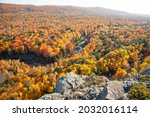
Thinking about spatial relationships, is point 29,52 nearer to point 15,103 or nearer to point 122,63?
point 122,63

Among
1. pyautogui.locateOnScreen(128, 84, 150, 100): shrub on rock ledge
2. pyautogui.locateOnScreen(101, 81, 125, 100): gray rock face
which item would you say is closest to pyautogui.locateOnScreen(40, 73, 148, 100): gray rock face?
pyautogui.locateOnScreen(101, 81, 125, 100): gray rock face

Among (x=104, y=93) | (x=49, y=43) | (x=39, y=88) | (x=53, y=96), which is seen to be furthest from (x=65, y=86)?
(x=49, y=43)

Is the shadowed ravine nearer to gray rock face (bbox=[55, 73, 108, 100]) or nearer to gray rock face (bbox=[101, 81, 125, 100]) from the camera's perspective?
gray rock face (bbox=[55, 73, 108, 100])

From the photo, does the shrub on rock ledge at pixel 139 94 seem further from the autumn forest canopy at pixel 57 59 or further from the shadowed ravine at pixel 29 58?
the shadowed ravine at pixel 29 58

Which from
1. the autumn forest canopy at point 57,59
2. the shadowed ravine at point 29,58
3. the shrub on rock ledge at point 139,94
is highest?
the shrub on rock ledge at point 139,94

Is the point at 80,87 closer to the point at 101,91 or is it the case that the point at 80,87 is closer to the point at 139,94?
the point at 101,91

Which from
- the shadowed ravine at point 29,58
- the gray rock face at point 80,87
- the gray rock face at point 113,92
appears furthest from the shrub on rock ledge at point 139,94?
the shadowed ravine at point 29,58

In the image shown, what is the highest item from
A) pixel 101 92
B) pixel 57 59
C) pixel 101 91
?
pixel 101 92

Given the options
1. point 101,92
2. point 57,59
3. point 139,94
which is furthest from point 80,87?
point 57,59
